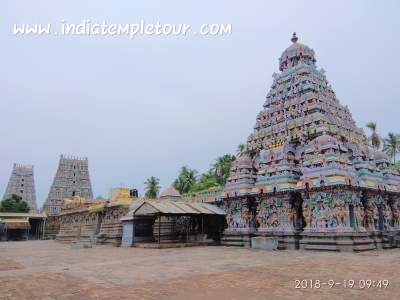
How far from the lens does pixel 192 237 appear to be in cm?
2588

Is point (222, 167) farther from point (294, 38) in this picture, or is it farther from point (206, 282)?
point (206, 282)

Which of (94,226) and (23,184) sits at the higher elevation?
(23,184)

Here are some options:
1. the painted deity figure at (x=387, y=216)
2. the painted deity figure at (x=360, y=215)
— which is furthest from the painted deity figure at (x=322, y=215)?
the painted deity figure at (x=387, y=216)

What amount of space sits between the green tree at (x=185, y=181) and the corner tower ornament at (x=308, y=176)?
100.0 feet

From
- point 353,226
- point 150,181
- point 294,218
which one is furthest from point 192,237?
point 150,181

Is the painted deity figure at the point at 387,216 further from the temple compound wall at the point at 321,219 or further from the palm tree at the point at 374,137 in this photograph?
the palm tree at the point at 374,137

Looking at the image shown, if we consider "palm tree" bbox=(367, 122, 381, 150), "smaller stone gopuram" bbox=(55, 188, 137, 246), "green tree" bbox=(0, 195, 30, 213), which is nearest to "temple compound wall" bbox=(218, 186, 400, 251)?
"smaller stone gopuram" bbox=(55, 188, 137, 246)

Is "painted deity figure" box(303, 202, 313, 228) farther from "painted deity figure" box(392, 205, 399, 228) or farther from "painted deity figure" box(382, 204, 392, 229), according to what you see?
"painted deity figure" box(392, 205, 399, 228)

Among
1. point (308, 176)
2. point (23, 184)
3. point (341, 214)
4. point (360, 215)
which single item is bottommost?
point (360, 215)

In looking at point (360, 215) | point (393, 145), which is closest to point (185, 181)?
point (393, 145)

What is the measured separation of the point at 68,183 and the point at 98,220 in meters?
30.9

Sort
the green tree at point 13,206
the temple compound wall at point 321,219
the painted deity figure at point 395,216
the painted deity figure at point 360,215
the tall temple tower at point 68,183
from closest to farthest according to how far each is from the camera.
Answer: the temple compound wall at point 321,219 → the painted deity figure at point 360,215 → the painted deity figure at point 395,216 → the green tree at point 13,206 → the tall temple tower at point 68,183

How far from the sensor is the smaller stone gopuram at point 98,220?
2802 cm

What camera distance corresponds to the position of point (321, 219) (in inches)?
717
